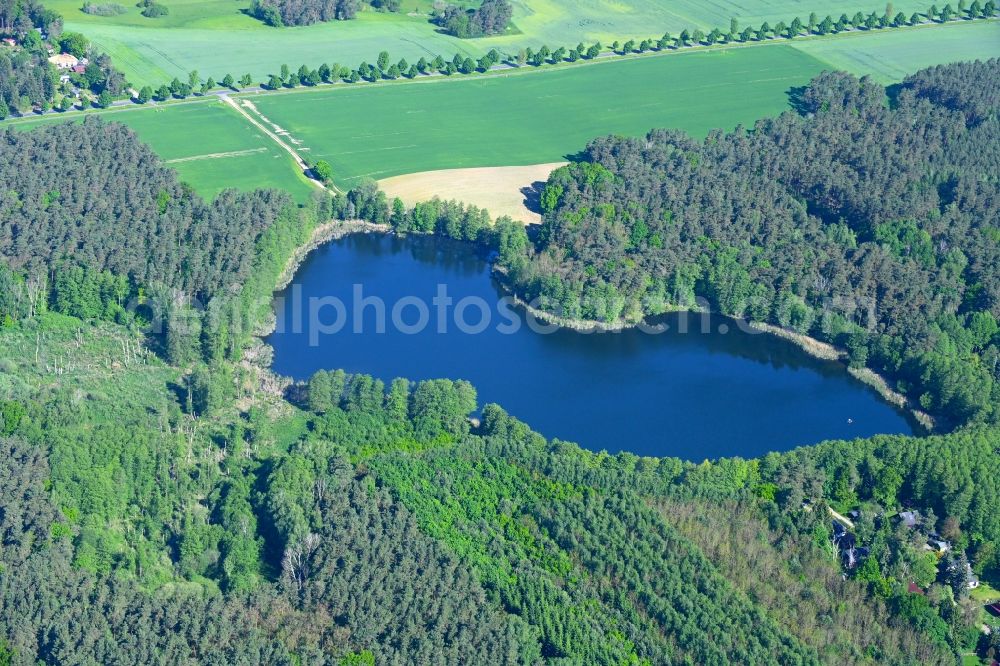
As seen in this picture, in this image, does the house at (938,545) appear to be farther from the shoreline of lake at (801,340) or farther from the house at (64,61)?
the house at (64,61)

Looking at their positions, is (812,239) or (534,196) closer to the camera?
(812,239)

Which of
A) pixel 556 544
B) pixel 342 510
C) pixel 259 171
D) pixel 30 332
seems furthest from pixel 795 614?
pixel 259 171

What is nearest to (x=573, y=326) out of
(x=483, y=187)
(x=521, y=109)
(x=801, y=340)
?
(x=801, y=340)

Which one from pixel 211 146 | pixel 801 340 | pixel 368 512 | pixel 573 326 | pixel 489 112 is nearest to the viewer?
pixel 368 512

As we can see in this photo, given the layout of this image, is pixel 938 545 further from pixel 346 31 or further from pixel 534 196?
pixel 346 31

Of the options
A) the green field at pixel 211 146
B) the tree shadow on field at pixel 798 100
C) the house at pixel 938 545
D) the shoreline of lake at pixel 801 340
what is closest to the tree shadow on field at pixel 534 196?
the shoreline of lake at pixel 801 340

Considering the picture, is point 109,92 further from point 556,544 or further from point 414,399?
point 556,544
